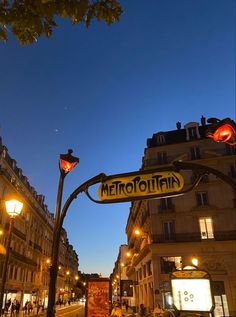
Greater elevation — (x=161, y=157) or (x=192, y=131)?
(x=192, y=131)

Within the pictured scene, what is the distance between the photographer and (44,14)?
4.00 m

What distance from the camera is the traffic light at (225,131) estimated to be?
484 cm

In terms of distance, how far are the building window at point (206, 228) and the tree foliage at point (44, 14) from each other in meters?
29.8

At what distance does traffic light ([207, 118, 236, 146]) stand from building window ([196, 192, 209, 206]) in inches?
1136

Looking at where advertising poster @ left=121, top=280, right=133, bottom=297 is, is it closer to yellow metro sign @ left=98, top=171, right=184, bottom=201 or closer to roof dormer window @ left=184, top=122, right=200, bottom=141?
roof dormer window @ left=184, top=122, right=200, bottom=141

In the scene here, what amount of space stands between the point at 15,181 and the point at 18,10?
130 feet

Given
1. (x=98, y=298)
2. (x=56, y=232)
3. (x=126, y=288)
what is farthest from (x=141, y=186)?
(x=126, y=288)

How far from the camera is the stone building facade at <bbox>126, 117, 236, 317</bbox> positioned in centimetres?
2841

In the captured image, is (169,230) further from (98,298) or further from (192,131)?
(98,298)

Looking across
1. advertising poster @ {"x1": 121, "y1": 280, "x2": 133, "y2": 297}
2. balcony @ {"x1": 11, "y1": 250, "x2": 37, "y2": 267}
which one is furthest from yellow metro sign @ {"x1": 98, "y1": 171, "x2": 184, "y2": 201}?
balcony @ {"x1": 11, "y1": 250, "x2": 37, "y2": 267}

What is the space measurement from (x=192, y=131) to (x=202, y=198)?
9005 mm

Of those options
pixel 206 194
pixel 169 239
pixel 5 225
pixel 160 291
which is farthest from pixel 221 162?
pixel 5 225

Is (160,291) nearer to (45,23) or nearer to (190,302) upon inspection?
(190,302)

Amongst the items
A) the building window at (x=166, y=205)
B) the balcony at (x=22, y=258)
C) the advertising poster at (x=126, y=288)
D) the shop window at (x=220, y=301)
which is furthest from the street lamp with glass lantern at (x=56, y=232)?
the balcony at (x=22, y=258)
